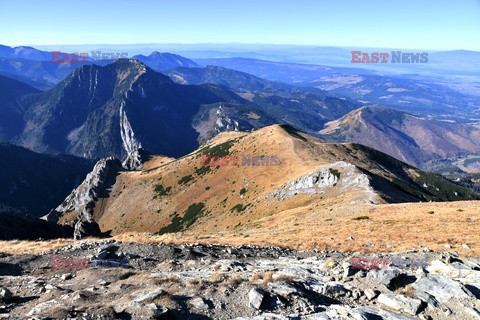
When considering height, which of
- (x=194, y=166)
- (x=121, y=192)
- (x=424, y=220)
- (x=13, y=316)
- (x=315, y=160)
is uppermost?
(x=13, y=316)

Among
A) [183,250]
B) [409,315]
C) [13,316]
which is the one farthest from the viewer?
[183,250]

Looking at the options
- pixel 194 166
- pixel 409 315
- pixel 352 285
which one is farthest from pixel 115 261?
pixel 194 166

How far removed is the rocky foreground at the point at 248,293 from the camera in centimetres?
1470

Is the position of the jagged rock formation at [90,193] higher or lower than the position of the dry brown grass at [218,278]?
lower

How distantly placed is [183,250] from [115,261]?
20.1ft

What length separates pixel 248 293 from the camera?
16.4m

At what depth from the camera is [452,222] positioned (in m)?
39.3

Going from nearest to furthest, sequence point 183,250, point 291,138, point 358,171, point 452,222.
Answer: point 183,250
point 452,222
point 358,171
point 291,138

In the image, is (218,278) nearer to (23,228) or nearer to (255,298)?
→ (255,298)

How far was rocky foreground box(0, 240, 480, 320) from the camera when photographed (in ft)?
48.2

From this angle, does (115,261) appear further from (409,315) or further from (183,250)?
(409,315)
